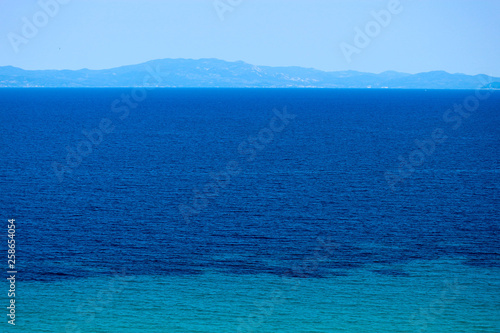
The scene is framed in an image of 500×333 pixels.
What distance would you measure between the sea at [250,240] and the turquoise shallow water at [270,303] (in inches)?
5.0

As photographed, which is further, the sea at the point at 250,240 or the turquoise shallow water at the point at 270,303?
the sea at the point at 250,240

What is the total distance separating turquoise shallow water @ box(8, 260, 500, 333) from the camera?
34938mm

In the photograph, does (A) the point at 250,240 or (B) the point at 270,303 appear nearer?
(B) the point at 270,303

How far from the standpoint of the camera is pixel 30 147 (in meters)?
101

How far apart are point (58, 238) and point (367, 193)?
33263 millimetres

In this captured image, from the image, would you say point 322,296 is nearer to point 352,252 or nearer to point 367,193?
point 352,252

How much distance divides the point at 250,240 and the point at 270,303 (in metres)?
11.8

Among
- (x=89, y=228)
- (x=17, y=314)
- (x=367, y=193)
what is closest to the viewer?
(x=17, y=314)

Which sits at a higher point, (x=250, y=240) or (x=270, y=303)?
(x=250, y=240)

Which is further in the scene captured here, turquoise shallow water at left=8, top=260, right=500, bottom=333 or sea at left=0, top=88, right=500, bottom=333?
sea at left=0, top=88, right=500, bottom=333

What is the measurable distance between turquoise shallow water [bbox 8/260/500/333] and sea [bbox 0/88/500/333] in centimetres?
13

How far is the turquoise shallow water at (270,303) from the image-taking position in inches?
1375

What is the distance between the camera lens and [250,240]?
49281 mm

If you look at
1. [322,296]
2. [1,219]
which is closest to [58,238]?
[1,219]
